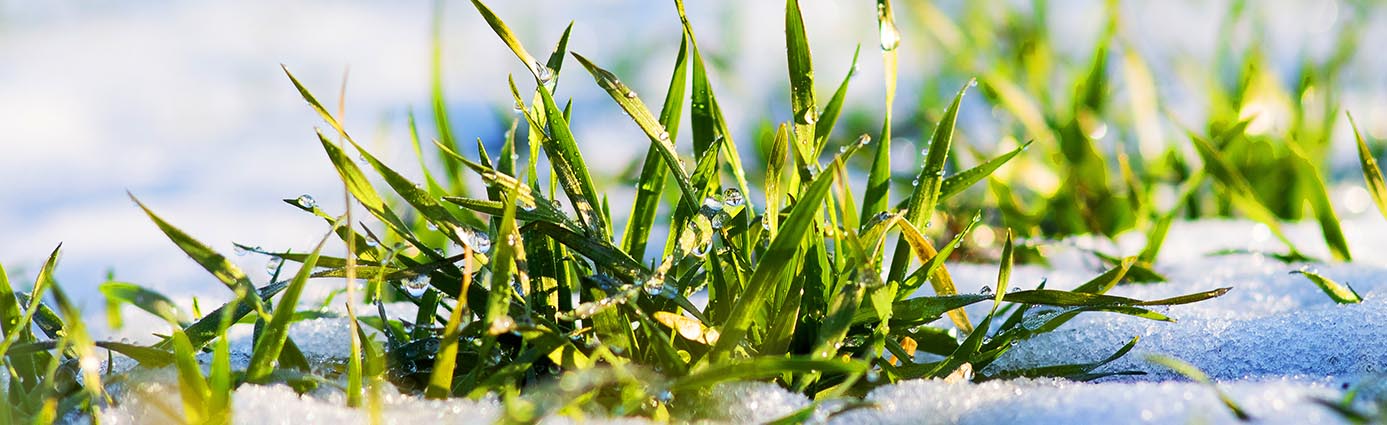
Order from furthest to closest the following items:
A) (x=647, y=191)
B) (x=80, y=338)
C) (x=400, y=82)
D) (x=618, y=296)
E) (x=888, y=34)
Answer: (x=400, y=82) → (x=647, y=191) → (x=888, y=34) → (x=618, y=296) → (x=80, y=338)

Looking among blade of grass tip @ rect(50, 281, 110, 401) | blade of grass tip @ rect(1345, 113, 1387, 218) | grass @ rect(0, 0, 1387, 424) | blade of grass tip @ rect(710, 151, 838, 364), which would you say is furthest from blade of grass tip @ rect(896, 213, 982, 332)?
blade of grass tip @ rect(50, 281, 110, 401)

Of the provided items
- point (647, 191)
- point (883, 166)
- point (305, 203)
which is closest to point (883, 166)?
point (883, 166)

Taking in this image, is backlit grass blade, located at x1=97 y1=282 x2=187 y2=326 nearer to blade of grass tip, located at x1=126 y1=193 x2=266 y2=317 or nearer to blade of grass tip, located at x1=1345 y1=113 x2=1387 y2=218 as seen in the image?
blade of grass tip, located at x1=126 y1=193 x2=266 y2=317

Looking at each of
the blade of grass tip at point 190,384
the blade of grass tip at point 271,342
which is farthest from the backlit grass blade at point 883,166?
the blade of grass tip at point 190,384

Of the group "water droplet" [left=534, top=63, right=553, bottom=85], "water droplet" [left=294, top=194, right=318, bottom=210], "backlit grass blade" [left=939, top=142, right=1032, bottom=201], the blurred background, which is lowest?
the blurred background

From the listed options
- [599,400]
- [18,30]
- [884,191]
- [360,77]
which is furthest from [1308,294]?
[18,30]

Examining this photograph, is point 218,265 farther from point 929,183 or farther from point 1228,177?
point 1228,177

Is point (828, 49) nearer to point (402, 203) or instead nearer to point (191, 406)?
point (402, 203)
